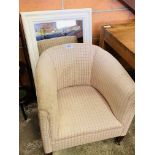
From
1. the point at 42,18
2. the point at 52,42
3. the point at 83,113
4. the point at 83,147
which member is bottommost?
the point at 83,147

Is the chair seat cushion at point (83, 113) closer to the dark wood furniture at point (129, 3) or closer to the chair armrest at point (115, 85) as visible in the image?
the chair armrest at point (115, 85)

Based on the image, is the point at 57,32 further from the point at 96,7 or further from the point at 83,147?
the point at 83,147

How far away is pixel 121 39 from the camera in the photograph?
144 centimetres

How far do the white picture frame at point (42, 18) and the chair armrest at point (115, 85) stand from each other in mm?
325

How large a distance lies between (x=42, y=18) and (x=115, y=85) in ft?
2.57

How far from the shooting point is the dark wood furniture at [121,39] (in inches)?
52.2

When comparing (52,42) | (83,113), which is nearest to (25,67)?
(52,42)

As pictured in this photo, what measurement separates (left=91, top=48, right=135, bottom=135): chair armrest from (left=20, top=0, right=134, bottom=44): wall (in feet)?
1.40

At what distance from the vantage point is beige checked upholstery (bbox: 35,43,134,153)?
107 centimetres

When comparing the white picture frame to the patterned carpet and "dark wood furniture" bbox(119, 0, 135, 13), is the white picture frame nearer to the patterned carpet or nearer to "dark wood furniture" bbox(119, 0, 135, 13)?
"dark wood furniture" bbox(119, 0, 135, 13)
